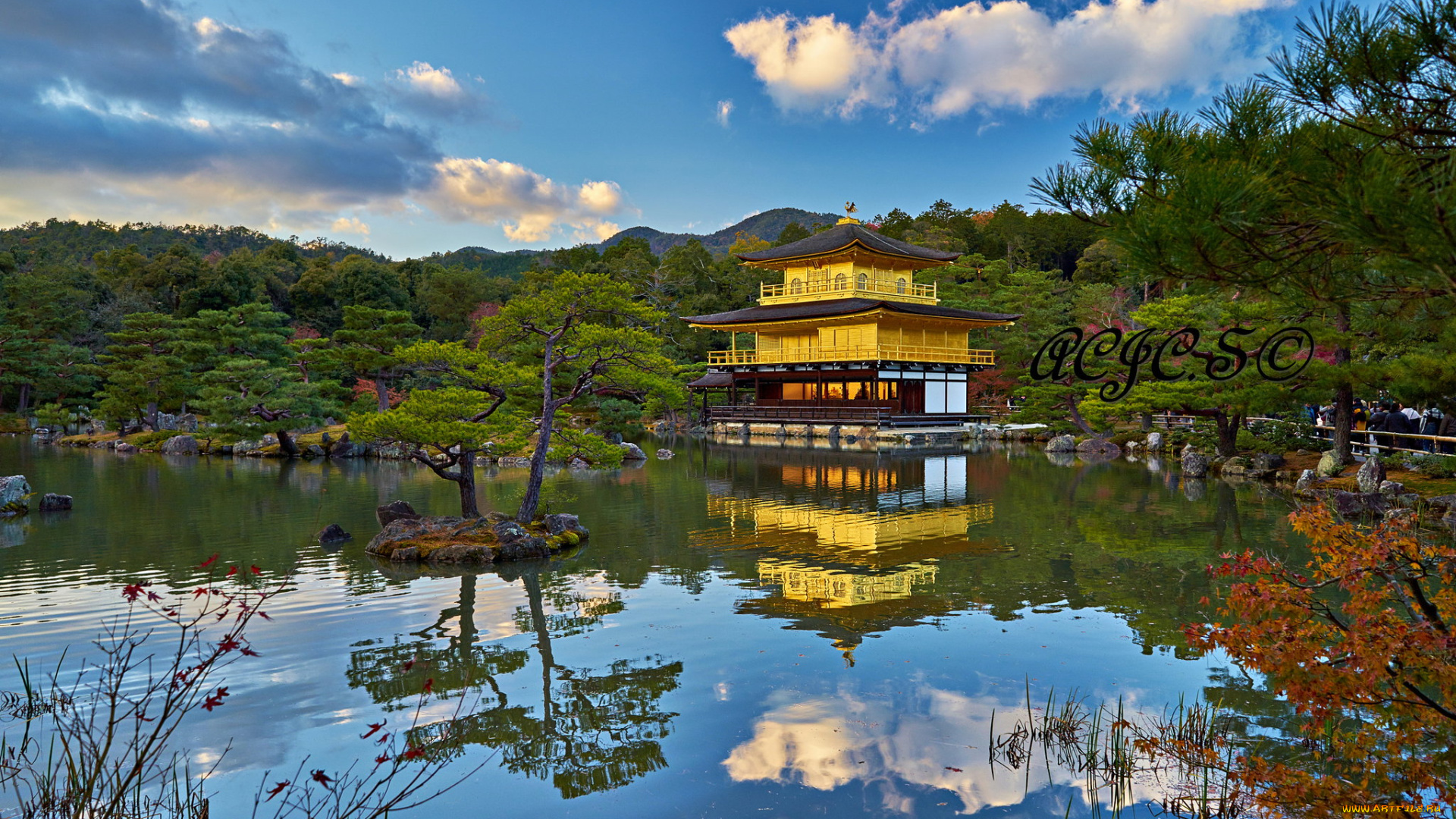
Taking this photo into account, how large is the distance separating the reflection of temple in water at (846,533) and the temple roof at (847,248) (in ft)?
46.9

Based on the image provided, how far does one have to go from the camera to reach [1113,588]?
9.84 meters

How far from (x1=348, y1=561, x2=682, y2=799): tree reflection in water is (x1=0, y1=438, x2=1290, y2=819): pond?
0.03 m

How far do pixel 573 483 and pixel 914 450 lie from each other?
13.3 meters

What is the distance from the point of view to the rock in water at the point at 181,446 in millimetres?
27091

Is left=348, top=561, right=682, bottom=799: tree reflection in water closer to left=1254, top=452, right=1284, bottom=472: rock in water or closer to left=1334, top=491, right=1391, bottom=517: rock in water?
left=1334, top=491, right=1391, bottom=517: rock in water

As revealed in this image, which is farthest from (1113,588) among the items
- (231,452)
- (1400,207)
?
(231,452)

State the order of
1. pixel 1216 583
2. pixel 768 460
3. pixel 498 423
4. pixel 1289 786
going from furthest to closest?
pixel 768 460 → pixel 498 423 → pixel 1216 583 → pixel 1289 786

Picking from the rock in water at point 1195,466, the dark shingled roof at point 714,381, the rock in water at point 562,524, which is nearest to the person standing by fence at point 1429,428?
the rock in water at point 1195,466

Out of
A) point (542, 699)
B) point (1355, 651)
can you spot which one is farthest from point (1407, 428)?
point (542, 699)

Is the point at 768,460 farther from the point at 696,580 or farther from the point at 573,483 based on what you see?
the point at 696,580

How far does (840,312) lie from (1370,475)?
20.8m

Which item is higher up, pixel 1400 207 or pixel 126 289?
pixel 126 289

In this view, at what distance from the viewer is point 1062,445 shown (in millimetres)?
28688

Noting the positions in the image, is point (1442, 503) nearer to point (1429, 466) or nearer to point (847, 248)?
point (1429, 466)
